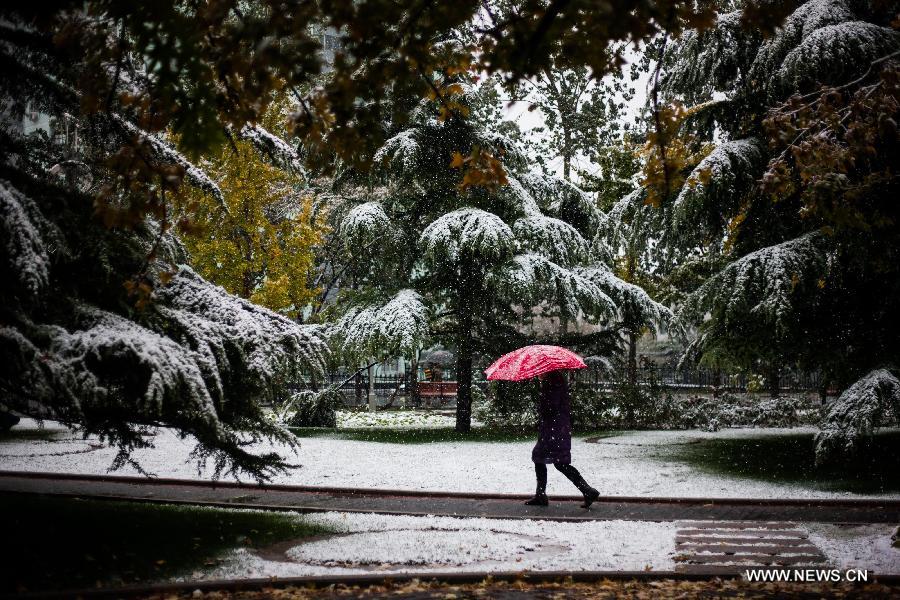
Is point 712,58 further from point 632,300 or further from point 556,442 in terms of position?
point 556,442

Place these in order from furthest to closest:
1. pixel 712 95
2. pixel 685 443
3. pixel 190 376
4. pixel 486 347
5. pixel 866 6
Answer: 1. pixel 486 347
2. pixel 685 443
3. pixel 712 95
4. pixel 866 6
5. pixel 190 376

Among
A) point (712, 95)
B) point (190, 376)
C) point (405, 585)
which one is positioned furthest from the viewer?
point (712, 95)

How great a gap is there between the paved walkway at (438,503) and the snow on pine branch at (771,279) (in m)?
3.59

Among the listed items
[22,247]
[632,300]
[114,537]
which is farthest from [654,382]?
[22,247]

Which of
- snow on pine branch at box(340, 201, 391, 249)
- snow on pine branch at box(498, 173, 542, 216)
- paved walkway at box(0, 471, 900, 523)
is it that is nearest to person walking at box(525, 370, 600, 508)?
paved walkway at box(0, 471, 900, 523)

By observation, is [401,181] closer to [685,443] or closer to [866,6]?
[685,443]

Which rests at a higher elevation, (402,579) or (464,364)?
(464,364)

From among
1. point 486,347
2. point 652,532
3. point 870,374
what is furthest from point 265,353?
point 486,347

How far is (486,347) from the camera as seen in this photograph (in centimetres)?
2186

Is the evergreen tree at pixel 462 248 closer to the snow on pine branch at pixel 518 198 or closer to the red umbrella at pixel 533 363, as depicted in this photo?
the snow on pine branch at pixel 518 198

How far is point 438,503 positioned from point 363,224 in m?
10.5

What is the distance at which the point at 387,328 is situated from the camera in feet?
64.0

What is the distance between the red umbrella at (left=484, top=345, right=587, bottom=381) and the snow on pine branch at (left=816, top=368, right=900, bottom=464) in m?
4.22

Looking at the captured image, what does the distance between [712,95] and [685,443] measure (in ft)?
24.8
